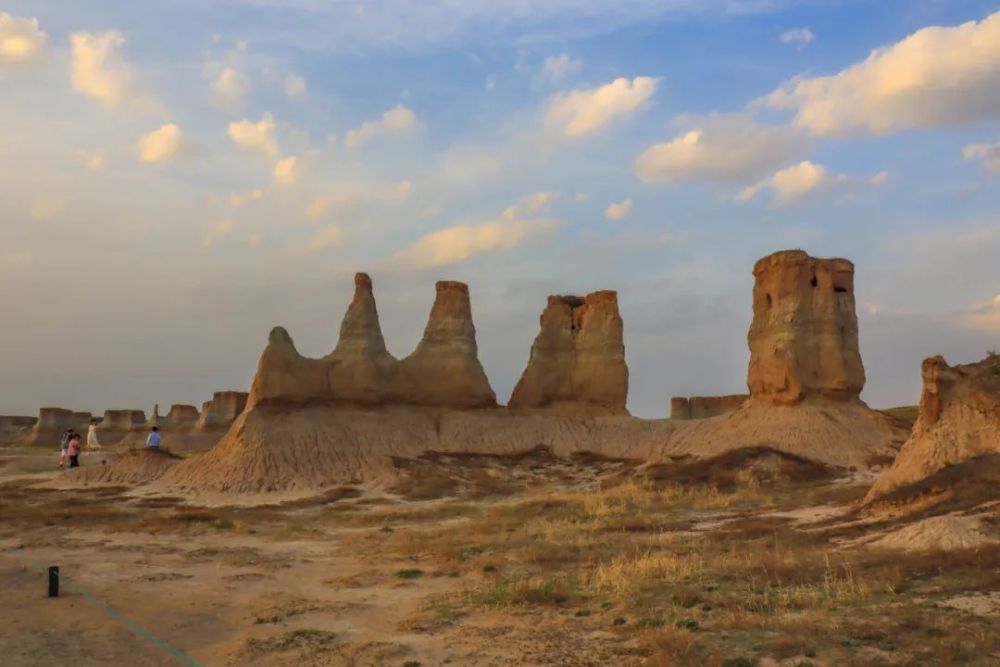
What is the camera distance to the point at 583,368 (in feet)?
162

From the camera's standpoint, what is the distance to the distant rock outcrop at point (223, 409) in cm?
6919

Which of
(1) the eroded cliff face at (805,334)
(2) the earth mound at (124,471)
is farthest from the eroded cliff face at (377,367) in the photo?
(1) the eroded cliff face at (805,334)

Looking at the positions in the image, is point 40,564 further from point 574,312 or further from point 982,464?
point 574,312

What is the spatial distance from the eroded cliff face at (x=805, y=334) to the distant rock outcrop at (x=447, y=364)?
50.6 ft

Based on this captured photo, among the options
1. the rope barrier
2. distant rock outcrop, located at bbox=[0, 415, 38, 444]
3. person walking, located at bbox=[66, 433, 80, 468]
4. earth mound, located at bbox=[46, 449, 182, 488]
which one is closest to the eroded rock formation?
distant rock outcrop, located at bbox=[0, 415, 38, 444]

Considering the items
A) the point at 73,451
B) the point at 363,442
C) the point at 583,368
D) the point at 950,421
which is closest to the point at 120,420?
the point at 73,451

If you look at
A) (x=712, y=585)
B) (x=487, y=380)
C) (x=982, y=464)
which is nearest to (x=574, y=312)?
(x=487, y=380)

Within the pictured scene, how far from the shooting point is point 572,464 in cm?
4272

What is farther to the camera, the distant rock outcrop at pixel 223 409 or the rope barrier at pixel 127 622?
the distant rock outcrop at pixel 223 409

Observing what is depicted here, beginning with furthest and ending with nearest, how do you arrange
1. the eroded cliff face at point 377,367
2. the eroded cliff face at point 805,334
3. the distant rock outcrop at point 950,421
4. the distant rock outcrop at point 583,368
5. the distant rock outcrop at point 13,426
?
1. the distant rock outcrop at point 13,426
2. the distant rock outcrop at point 583,368
3. the eroded cliff face at point 805,334
4. the eroded cliff face at point 377,367
5. the distant rock outcrop at point 950,421

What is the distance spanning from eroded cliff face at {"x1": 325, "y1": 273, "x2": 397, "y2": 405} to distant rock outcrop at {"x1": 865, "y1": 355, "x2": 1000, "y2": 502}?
91.4 ft

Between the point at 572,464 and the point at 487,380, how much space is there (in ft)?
24.4

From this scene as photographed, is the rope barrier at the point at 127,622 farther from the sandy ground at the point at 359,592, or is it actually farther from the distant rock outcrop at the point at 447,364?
the distant rock outcrop at the point at 447,364

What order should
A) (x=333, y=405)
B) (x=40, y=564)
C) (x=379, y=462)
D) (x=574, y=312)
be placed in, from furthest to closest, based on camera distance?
(x=574, y=312) → (x=333, y=405) → (x=379, y=462) → (x=40, y=564)
